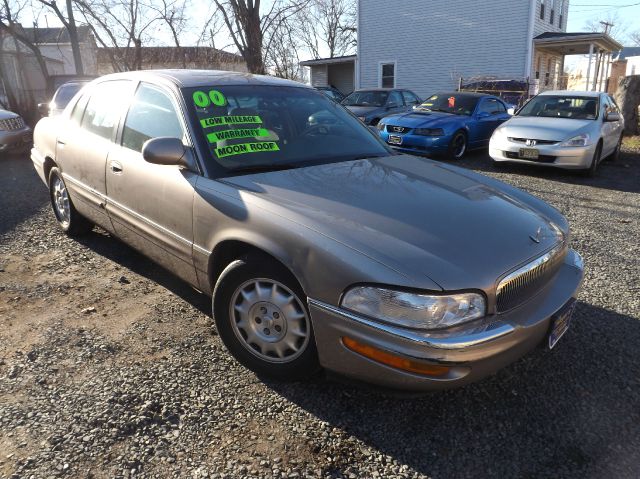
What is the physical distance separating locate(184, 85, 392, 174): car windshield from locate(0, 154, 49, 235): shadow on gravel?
11.3ft

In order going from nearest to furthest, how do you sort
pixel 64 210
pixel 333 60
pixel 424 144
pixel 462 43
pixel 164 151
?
pixel 164 151 → pixel 64 210 → pixel 424 144 → pixel 462 43 → pixel 333 60

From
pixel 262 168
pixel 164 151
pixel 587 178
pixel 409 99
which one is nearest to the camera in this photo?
pixel 164 151

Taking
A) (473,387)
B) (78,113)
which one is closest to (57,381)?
(473,387)

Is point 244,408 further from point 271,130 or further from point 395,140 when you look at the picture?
point 395,140

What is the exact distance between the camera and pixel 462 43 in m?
21.2

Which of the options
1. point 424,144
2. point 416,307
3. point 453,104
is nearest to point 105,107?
point 416,307

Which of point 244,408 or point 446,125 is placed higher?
point 446,125

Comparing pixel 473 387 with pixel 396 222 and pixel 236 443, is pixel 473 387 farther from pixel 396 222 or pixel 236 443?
pixel 236 443

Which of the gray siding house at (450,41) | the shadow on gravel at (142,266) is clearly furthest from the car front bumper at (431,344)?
the gray siding house at (450,41)

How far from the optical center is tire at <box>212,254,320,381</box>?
246cm

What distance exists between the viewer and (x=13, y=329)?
3195 mm

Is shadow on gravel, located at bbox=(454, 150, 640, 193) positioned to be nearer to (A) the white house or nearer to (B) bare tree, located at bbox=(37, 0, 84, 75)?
(A) the white house

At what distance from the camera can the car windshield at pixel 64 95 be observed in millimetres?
9583

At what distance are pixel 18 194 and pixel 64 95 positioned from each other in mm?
3759
